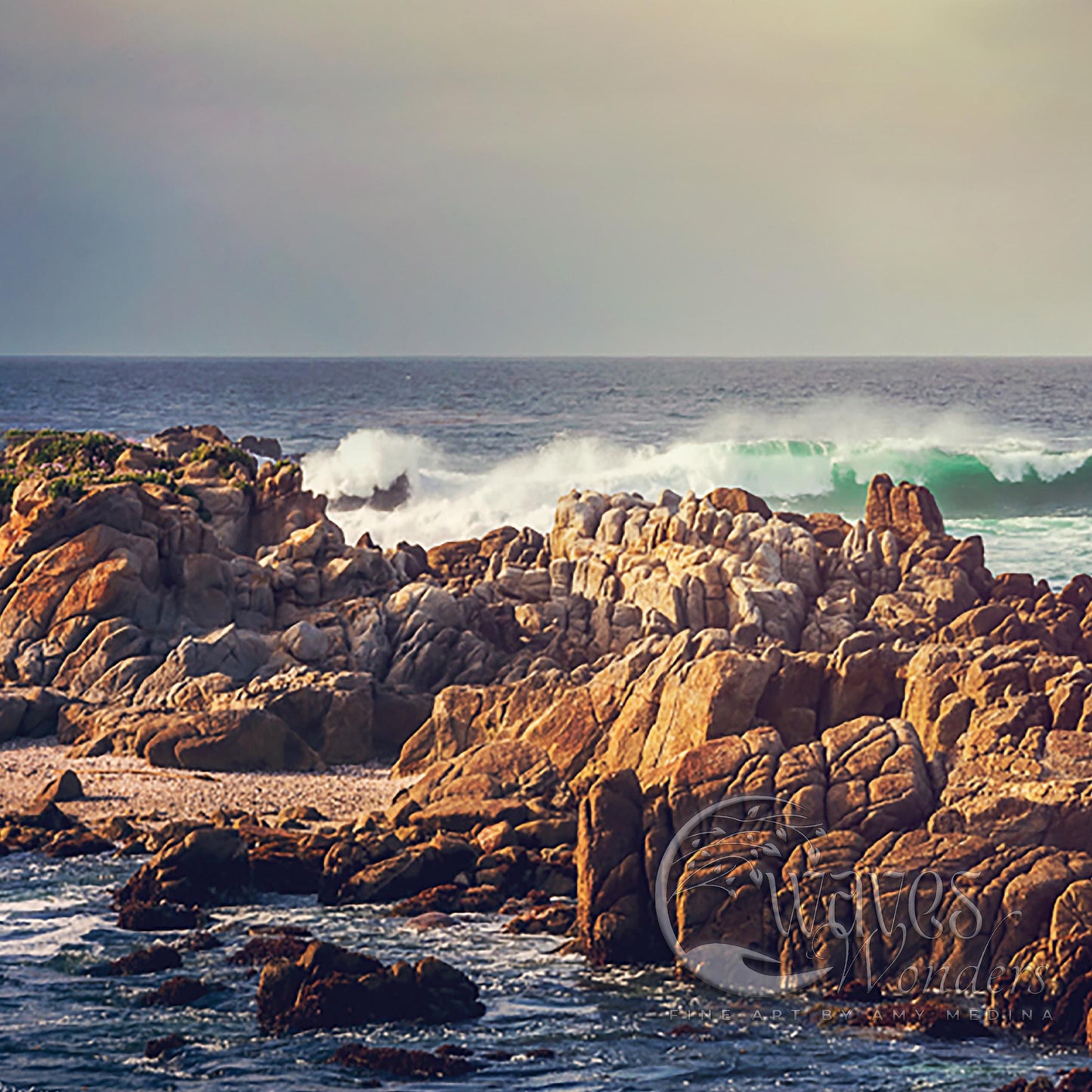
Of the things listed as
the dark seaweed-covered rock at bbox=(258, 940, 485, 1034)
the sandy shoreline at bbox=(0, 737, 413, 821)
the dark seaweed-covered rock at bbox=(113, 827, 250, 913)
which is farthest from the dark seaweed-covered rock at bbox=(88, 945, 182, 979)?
the sandy shoreline at bbox=(0, 737, 413, 821)

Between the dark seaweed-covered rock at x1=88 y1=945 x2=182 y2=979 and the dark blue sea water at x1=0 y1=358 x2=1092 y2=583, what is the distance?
41947 mm

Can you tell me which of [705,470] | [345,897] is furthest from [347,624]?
[705,470]

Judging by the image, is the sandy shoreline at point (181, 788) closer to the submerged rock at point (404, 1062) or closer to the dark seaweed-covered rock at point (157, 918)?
the dark seaweed-covered rock at point (157, 918)

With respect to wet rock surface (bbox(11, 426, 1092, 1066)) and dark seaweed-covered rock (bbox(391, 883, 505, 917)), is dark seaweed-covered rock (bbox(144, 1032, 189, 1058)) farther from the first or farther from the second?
dark seaweed-covered rock (bbox(391, 883, 505, 917))

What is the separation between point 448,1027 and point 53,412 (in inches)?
5143

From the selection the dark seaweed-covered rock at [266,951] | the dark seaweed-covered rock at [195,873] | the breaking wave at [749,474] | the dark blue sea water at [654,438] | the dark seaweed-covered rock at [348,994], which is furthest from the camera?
the breaking wave at [749,474]

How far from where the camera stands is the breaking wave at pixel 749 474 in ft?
280

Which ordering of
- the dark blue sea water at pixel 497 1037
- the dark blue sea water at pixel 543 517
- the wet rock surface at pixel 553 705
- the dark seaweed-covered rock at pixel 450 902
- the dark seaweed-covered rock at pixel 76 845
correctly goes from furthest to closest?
1. the dark seaweed-covered rock at pixel 76 845
2. the dark seaweed-covered rock at pixel 450 902
3. the wet rock surface at pixel 553 705
4. the dark blue sea water at pixel 543 517
5. the dark blue sea water at pixel 497 1037

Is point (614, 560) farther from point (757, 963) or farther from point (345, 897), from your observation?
point (757, 963)

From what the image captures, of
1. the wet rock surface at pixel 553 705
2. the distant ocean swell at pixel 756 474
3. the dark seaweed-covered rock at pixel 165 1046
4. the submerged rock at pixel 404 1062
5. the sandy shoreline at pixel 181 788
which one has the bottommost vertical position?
the dark seaweed-covered rock at pixel 165 1046

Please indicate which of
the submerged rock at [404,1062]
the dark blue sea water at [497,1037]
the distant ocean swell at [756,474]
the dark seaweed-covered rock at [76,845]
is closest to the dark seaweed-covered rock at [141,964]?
the dark blue sea water at [497,1037]

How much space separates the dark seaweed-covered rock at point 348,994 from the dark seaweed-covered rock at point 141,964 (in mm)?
2472

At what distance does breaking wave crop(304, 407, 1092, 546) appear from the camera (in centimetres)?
8531

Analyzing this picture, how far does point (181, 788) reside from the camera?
3616 centimetres
